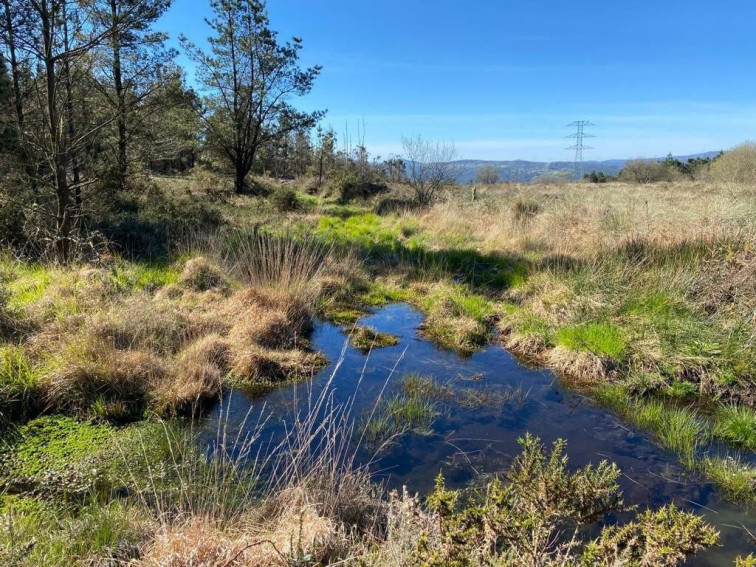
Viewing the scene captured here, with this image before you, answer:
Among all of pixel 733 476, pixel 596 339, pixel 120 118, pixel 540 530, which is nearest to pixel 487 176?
pixel 120 118

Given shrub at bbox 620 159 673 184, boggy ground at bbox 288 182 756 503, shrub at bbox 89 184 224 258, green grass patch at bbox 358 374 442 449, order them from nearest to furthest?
green grass patch at bbox 358 374 442 449 < boggy ground at bbox 288 182 756 503 < shrub at bbox 89 184 224 258 < shrub at bbox 620 159 673 184

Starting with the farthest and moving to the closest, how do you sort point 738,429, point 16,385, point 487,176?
point 487,176, point 738,429, point 16,385

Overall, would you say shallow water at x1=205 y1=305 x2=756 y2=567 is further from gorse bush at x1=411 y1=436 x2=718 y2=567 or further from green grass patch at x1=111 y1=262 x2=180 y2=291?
green grass patch at x1=111 y1=262 x2=180 y2=291

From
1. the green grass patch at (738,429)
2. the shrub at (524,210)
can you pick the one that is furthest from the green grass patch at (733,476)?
the shrub at (524,210)

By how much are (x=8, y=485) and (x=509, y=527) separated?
9.92ft

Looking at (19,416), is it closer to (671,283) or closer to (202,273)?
(202,273)

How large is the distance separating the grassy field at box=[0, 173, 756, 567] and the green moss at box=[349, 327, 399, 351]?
0.06 meters

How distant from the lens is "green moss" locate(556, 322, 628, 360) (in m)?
5.27

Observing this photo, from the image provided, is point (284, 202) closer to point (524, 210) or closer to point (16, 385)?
point (524, 210)

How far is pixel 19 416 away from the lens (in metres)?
3.79

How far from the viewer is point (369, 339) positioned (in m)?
6.17

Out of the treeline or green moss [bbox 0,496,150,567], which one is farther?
the treeline

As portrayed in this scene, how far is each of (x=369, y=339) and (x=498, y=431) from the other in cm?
248

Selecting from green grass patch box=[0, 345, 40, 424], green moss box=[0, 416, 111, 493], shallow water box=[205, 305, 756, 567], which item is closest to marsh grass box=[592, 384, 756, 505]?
shallow water box=[205, 305, 756, 567]
